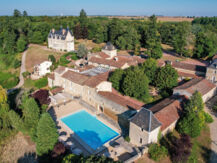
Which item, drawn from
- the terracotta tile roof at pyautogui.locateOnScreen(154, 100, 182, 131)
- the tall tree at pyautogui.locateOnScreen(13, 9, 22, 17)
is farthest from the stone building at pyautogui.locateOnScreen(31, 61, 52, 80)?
the tall tree at pyautogui.locateOnScreen(13, 9, 22, 17)

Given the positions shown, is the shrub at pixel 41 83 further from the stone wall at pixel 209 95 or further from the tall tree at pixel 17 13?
the tall tree at pixel 17 13

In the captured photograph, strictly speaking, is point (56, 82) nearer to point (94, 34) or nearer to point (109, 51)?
point (109, 51)

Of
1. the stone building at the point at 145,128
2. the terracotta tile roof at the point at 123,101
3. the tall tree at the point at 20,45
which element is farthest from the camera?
the tall tree at the point at 20,45

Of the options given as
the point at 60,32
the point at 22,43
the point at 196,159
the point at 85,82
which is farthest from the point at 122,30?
the point at 196,159

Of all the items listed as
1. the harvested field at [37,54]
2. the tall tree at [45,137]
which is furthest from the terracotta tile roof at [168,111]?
the harvested field at [37,54]

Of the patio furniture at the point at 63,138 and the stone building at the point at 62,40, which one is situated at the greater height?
the stone building at the point at 62,40

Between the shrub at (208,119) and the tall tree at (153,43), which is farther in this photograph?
the tall tree at (153,43)

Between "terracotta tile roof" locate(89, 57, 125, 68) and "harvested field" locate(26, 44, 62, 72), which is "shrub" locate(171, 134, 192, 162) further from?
"harvested field" locate(26, 44, 62, 72)
